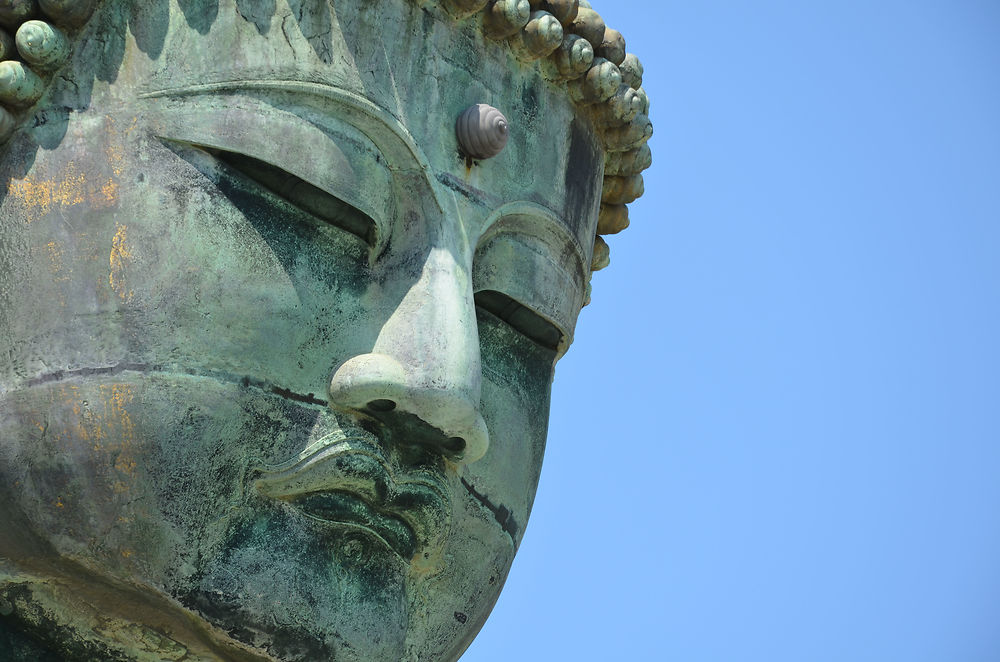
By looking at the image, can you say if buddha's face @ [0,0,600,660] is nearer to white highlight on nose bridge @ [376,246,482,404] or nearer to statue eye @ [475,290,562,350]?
white highlight on nose bridge @ [376,246,482,404]

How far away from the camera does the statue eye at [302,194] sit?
17.5 feet

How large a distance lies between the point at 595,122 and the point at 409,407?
169cm

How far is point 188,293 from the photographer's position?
5.16m

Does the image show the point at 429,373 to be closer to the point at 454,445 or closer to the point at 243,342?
the point at 454,445

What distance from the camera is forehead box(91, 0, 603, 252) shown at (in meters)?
5.38

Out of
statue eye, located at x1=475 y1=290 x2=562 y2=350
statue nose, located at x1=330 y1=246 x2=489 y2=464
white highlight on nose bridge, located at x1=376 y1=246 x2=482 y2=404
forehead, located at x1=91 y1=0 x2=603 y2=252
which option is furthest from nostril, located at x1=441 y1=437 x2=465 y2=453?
forehead, located at x1=91 y1=0 x2=603 y2=252

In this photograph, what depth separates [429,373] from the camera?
5.28 metres

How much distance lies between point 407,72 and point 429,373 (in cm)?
104

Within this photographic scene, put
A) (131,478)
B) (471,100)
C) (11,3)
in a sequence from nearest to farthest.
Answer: (131,478) < (11,3) < (471,100)

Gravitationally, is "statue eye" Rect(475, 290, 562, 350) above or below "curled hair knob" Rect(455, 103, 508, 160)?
below

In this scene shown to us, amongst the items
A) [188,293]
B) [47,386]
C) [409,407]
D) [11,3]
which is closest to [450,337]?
[409,407]

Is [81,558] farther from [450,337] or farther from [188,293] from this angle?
[450,337]

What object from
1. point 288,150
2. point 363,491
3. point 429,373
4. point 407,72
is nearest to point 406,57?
point 407,72

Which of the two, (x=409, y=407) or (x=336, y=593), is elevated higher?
(x=409, y=407)
